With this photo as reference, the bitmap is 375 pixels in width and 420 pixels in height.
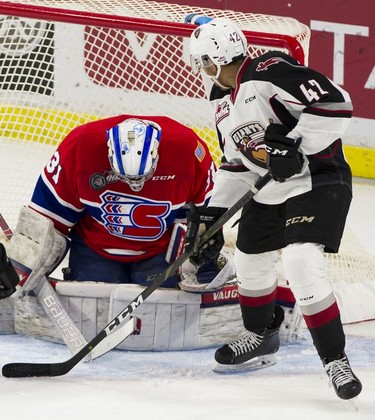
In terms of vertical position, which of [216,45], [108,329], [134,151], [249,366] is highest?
[216,45]

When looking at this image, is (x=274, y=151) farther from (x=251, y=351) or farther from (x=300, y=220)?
(x=251, y=351)

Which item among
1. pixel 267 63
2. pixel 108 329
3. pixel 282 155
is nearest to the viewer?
pixel 282 155

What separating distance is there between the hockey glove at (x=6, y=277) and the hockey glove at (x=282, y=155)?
0.80 m

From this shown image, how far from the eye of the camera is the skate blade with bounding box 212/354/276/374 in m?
3.89

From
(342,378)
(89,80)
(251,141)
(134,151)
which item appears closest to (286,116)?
(251,141)

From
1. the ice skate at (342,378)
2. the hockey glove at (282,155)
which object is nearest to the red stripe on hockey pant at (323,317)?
the ice skate at (342,378)

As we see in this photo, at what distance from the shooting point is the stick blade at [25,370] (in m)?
3.75

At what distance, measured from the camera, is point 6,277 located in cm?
372

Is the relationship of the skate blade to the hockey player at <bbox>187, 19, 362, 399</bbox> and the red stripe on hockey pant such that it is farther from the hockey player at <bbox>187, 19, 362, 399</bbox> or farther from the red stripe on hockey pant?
the red stripe on hockey pant

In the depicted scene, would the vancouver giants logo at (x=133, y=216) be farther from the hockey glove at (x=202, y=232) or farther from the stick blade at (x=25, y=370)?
the stick blade at (x=25, y=370)

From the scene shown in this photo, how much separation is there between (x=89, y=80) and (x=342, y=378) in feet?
6.77

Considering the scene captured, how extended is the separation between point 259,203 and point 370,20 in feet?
7.54

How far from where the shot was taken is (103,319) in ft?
13.1

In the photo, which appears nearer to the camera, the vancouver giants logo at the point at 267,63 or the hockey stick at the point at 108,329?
the vancouver giants logo at the point at 267,63
